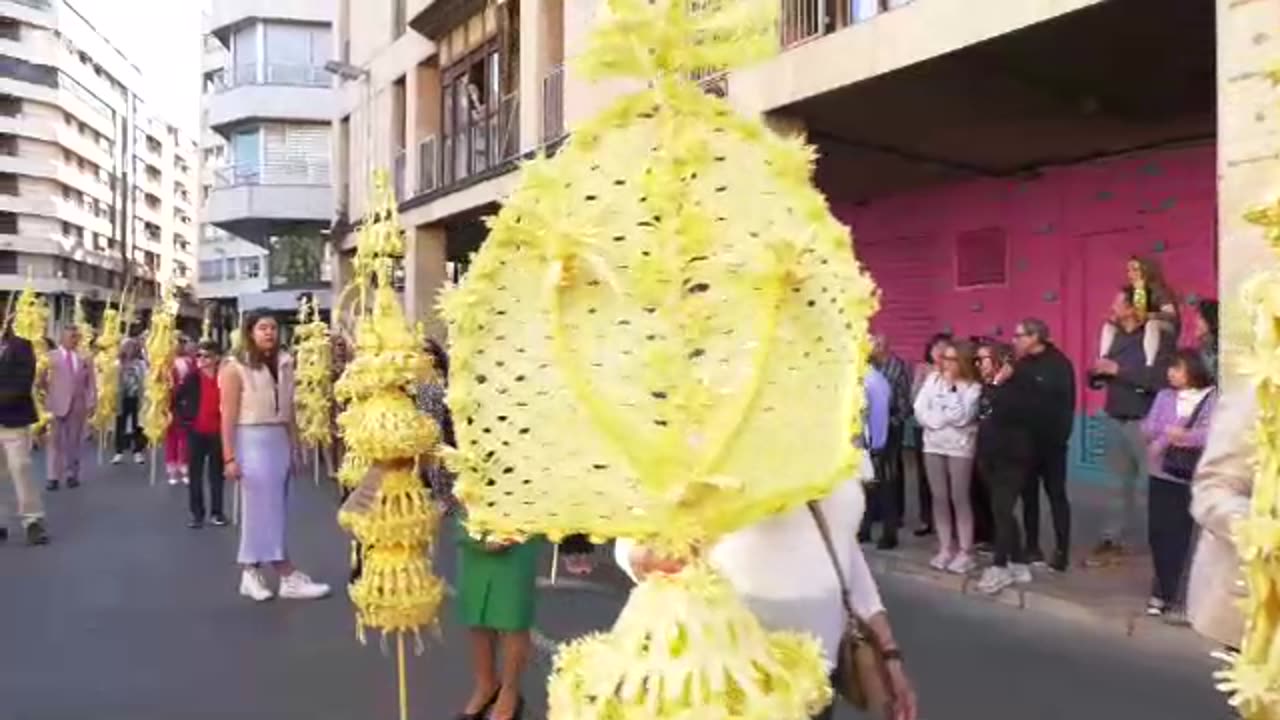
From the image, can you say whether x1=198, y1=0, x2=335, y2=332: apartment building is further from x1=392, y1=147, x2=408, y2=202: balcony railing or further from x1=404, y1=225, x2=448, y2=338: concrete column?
x1=404, y1=225, x2=448, y2=338: concrete column

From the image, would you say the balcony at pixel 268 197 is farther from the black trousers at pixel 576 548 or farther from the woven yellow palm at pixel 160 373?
the black trousers at pixel 576 548

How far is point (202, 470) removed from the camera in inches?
480

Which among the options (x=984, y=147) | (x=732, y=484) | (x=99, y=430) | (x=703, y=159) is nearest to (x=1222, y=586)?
(x=732, y=484)

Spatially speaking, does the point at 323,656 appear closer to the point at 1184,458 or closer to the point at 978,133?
the point at 1184,458

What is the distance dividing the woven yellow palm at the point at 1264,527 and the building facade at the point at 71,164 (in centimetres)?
6579

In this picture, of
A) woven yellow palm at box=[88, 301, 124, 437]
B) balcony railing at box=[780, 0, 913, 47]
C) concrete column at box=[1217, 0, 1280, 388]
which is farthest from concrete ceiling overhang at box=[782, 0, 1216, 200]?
woven yellow palm at box=[88, 301, 124, 437]

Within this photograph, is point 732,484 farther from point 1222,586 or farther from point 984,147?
point 984,147

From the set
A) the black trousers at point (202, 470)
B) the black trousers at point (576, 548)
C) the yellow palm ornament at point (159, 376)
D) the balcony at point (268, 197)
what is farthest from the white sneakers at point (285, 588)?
the balcony at point (268, 197)

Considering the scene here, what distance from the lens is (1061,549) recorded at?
348 inches

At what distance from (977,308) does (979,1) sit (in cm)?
668

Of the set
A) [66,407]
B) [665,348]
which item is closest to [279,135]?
[66,407]

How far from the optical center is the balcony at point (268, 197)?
132 ft

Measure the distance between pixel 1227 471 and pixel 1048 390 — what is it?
602cm

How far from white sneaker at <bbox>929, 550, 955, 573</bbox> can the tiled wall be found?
159 inches
